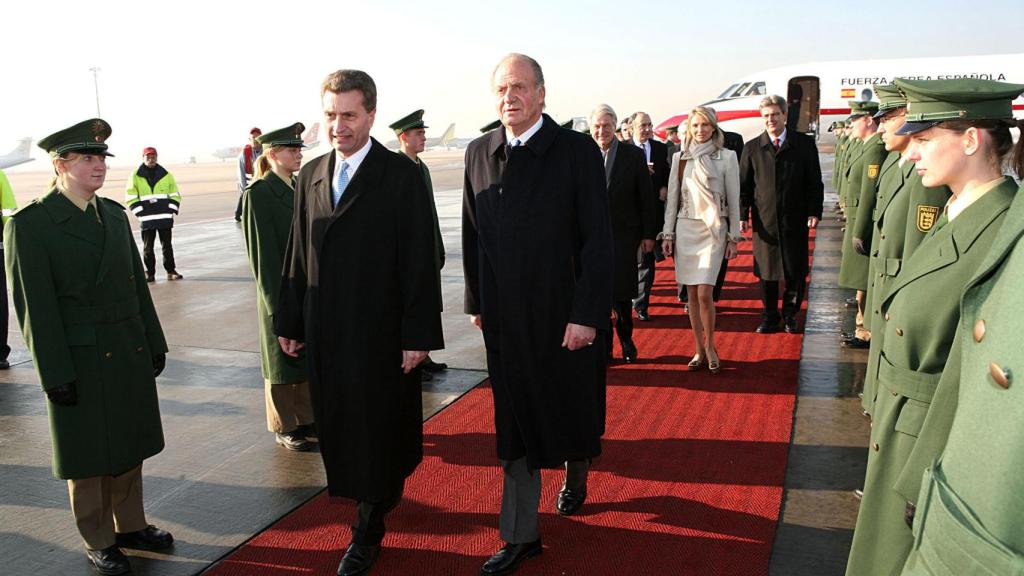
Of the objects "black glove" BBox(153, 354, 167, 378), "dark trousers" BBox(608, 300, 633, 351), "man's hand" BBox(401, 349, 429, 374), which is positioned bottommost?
"dark trousers" BBox(608, 300, 633, 351)

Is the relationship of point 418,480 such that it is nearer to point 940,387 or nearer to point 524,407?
point 524,407

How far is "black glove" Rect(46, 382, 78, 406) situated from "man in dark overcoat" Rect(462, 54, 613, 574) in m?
1.74

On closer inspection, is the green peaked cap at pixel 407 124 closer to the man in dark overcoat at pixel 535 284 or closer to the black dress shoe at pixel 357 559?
the man in dark overcoat at pixel 535 284

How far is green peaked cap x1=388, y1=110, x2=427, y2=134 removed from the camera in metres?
6.13

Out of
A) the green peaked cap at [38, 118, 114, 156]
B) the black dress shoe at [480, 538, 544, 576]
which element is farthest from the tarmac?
the green peaked cap at [38, 118, 114, 156]

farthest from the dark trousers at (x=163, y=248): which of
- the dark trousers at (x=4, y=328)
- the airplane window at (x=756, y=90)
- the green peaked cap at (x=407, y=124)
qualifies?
the airplane window at (x=756, y=90)

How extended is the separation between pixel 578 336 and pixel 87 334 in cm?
207

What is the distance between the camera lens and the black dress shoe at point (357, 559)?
128 inches

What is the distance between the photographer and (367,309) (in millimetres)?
3230

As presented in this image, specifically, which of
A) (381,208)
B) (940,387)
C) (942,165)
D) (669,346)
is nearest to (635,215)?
(669,346)

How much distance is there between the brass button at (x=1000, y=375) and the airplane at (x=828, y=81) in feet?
83.9

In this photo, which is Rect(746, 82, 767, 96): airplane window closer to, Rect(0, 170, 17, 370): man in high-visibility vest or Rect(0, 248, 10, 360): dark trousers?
Rect(0, 170, 17, 370): man in high-visibility vest

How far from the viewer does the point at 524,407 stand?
10.6 ft

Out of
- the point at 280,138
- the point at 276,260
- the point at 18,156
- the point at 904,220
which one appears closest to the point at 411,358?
the point at 276,260
